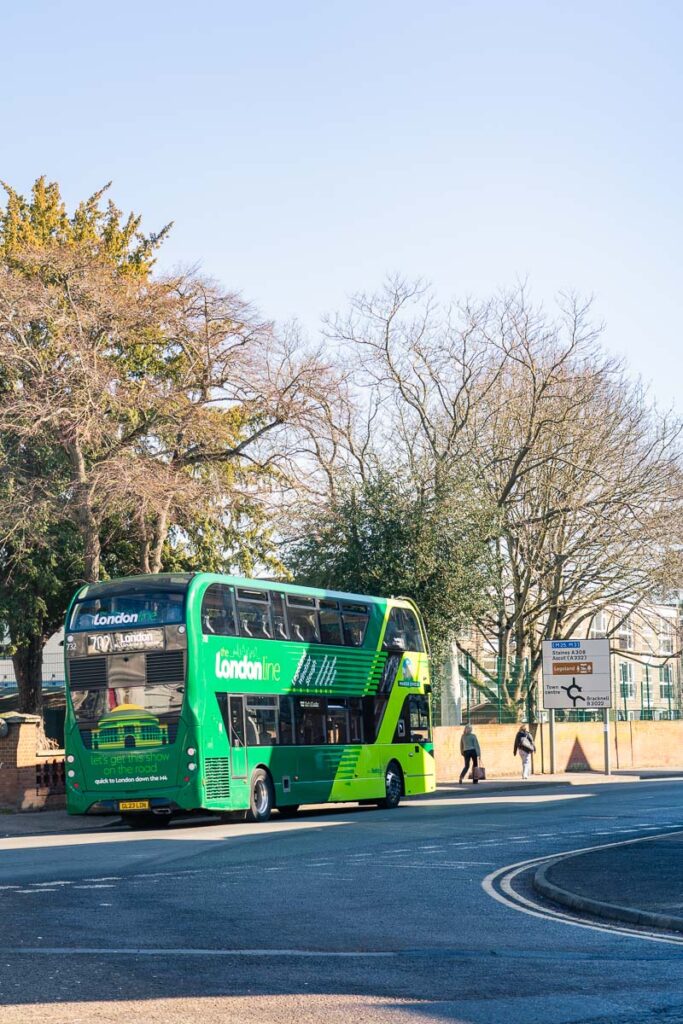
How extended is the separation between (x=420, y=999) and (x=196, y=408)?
853 inches

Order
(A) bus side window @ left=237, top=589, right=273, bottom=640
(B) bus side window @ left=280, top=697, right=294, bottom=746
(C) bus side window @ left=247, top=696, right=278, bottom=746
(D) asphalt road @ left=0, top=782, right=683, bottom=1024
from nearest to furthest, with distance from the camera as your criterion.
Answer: (D) asphalt road @ left=0, top=782, right=683, bottom=1024
(A) bus side window @ left=237, top=589, right=273, bottom=640
(C) bus side window @ left=247, top=696, right=278, bottom=746
(B) bus side window @ left=280, top=697, right=294, bottom=746

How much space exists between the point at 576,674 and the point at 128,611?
2107 cm

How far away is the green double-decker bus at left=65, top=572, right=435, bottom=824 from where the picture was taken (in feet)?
76.2

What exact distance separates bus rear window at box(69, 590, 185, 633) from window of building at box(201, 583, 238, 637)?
1.69 feet

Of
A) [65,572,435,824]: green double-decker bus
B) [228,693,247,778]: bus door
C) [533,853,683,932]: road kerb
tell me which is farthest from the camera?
[228,693,247,778]: bus door

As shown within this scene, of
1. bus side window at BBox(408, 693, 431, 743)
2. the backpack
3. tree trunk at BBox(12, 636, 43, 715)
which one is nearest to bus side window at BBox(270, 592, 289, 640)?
bus side window at BBox(408, 693, 431, 743)

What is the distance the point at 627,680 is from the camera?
91875 millimetres

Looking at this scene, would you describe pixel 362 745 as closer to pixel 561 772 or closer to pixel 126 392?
pixel 126 392

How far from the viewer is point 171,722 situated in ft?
76.3

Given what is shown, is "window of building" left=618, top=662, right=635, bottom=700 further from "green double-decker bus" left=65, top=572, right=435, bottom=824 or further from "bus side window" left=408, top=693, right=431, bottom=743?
"green double-decker bus" left=65, top=572, right=435, bottom=824

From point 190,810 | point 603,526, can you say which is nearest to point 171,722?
point 190,810

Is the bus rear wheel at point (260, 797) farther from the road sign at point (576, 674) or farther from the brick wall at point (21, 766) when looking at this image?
the road sign at point (576, 674)

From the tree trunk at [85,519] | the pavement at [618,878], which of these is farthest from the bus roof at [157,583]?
the tree trunk at [85,519]

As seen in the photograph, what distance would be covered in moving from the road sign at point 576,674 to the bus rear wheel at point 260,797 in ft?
56.8
